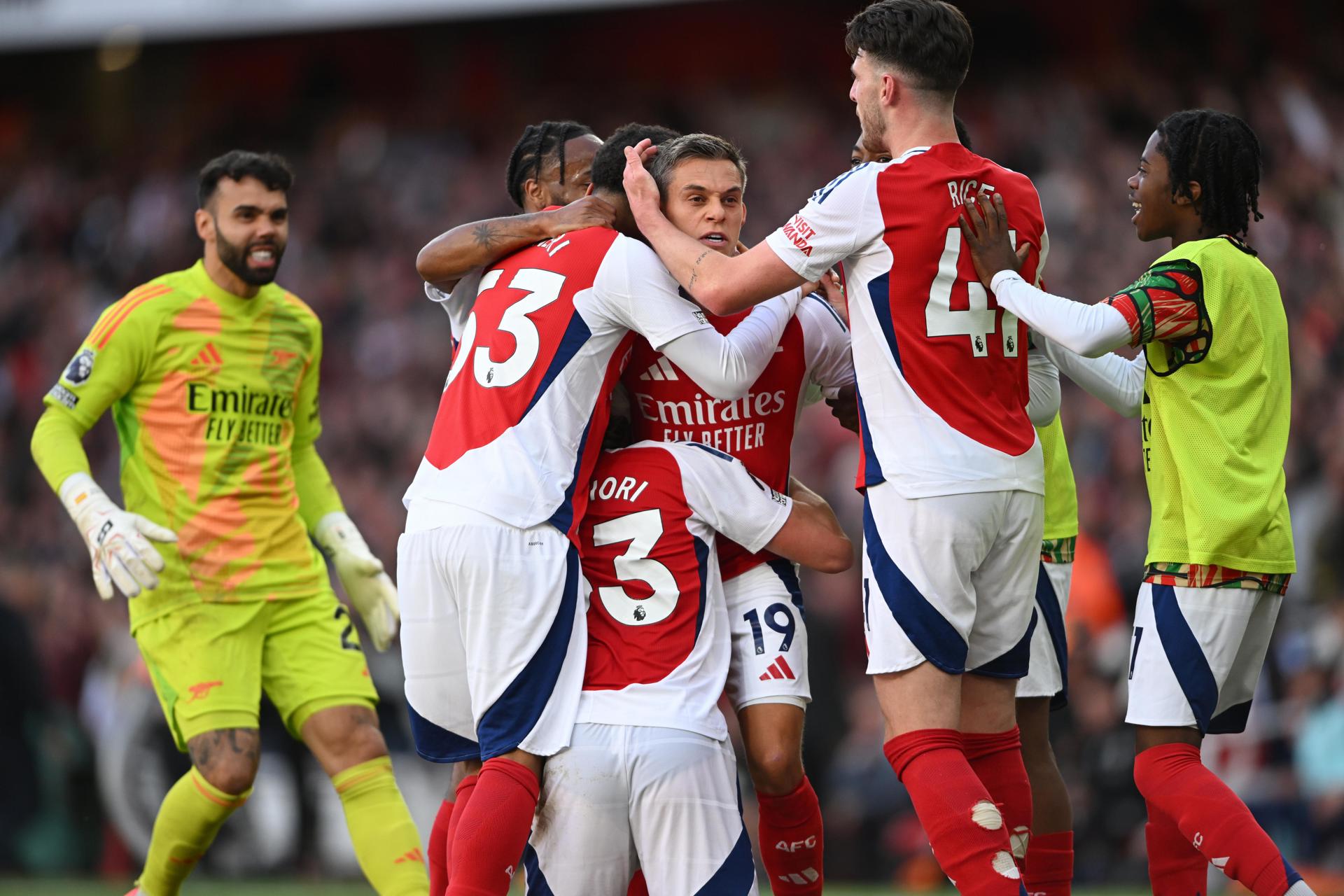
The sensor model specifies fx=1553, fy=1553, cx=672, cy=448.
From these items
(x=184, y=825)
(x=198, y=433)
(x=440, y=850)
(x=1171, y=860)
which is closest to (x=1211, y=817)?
(x=1171, y=860)

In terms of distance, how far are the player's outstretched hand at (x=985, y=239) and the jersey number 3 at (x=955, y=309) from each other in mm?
24

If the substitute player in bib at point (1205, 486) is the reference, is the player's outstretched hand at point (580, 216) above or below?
above

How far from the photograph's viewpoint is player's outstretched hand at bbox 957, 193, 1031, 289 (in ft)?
13.7

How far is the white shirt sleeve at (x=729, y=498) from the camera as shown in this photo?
446 cm

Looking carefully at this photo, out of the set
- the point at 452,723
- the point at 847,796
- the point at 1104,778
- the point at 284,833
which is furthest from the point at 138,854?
the point at 452,723

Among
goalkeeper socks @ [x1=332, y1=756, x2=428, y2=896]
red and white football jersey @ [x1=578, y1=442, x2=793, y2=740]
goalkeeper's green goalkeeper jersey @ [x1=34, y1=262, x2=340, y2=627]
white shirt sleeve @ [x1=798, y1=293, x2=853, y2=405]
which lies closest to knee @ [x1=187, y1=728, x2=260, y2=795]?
goalkeeper socks @ [x1=332, y1=756, x2=428, y2=896]

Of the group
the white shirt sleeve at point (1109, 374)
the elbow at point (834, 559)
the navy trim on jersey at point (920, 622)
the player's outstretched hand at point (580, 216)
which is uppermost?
the player's outstretched hand at point (580, 216)

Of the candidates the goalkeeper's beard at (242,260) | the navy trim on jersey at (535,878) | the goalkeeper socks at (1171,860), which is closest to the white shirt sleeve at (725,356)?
the navy trim on jersey at (535,878)

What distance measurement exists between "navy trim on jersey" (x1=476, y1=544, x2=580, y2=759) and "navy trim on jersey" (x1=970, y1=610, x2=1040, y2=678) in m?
1.18

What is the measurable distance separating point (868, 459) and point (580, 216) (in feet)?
3.76

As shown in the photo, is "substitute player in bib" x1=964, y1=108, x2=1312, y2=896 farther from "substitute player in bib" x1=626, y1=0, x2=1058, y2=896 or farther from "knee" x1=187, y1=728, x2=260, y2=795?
"knee" x1=187, y1=728, x2=260, y2=795

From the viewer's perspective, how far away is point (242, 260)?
239 inches

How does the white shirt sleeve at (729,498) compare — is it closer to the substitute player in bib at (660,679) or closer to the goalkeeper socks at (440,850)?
the substitute player in bib at (660,679)

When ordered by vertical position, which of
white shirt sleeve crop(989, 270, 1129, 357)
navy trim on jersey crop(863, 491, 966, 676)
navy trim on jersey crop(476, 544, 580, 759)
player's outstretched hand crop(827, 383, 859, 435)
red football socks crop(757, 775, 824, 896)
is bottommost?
red football socks crop(757, 775, 824, 896)
